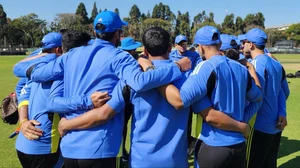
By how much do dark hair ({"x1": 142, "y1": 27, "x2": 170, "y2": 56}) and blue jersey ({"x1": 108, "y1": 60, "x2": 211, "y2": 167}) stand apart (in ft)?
0.32

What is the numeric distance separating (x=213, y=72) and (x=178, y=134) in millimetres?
619

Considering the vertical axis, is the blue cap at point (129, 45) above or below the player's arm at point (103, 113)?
above

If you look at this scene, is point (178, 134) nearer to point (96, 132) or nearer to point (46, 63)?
point (96, 132)

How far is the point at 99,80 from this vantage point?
258 centimetres

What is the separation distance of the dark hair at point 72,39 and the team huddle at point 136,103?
0.4 inches

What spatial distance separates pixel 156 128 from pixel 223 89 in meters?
Answer: 0.70

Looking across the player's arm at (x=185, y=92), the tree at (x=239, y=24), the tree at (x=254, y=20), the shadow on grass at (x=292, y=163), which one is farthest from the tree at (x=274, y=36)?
the player's arm at (x=185, y=92)

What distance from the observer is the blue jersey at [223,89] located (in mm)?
2693

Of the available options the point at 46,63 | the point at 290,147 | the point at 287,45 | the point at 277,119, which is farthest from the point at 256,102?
the point at 287,45

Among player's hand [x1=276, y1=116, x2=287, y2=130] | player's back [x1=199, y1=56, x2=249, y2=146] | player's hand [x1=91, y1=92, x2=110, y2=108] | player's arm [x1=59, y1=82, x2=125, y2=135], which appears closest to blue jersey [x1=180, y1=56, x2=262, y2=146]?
player's back [x1=199, y1=56, x2=249, y2=146]

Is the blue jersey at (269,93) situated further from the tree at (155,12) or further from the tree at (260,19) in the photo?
the tree at (155,12)

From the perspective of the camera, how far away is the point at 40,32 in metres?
89.4

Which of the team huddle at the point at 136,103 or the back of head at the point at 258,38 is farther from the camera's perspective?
the back of head at the point at 258,38

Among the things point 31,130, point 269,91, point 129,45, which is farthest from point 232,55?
point 129,45
